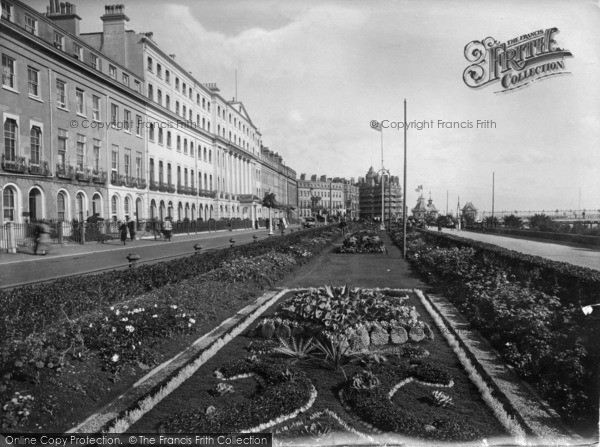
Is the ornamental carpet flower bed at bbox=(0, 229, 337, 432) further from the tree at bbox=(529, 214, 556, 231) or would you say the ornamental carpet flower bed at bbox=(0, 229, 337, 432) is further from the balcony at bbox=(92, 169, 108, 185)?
the tree at bbox=(529, 214, 556, 231)

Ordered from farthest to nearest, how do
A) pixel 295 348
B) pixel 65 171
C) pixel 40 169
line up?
1. pixel 65 171
2. pixel 40 169
3. pixel 295 348

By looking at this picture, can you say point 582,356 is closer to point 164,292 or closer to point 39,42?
point 164,292

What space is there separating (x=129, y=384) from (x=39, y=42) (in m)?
22.0

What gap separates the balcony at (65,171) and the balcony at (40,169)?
68.7 inches

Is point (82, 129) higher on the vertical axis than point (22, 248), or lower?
higher

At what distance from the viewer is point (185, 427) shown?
3670 millimetres

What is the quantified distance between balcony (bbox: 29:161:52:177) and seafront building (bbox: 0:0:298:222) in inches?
2.5

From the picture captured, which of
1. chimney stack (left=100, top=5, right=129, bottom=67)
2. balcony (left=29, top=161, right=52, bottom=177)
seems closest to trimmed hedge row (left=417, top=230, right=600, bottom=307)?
balcony (left=29, top=161, right=52, bottom=177)

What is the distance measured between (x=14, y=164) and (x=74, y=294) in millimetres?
14464

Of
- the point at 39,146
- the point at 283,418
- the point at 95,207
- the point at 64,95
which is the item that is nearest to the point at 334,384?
the point at 283,418

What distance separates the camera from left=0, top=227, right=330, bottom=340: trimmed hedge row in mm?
4859

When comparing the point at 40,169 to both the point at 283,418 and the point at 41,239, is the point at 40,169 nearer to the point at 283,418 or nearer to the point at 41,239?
the point at 41,239

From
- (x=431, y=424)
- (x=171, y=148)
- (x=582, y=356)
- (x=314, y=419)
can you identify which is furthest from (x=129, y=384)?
(x=171, y=148)

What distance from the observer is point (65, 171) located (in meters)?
24.0
